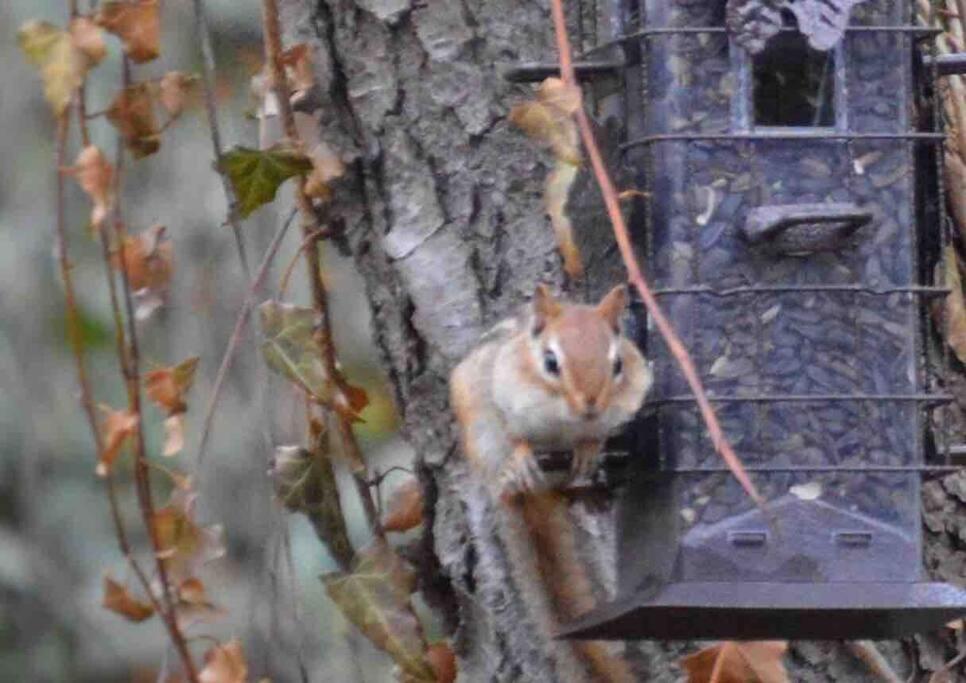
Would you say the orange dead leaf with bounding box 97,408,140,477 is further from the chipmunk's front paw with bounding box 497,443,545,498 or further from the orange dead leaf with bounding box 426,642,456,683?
the orange dead leaf with bounding box 426,642,456,683

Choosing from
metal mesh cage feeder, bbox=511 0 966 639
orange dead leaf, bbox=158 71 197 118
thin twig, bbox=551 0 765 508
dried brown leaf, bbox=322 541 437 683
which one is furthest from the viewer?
dried brown leaf, bbox=322 541 437 683

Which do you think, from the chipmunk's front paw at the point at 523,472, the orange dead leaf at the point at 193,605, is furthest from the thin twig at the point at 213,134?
the chipmunk's front paw at the point at 523,472

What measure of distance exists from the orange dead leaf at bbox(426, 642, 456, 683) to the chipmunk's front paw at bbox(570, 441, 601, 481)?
57 cm

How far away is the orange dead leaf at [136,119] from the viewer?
3.53 m

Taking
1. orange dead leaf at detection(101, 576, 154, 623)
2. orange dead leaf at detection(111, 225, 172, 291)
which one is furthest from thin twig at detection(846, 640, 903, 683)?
orange dead leaf at detection(111, 225, 172, 291)

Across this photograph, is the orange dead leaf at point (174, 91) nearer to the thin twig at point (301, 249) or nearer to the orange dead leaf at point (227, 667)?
the thin twig at point (301, 249)

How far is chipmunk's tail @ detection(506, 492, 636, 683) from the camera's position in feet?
11.7

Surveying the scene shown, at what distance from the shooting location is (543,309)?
3.37 m

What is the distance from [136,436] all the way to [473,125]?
2.53 feet

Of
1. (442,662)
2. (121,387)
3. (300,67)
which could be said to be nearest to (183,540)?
(442,662)

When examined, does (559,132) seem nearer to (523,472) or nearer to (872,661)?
(523,472)

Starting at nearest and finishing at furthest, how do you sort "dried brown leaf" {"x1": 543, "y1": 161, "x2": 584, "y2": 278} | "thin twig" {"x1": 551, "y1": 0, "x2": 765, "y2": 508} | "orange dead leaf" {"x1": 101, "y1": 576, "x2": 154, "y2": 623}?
"thin twig" {"x1": 551, "y1": 0, "x2": 765, "y2": 508} < "dried brown leaf" {"x1": 543, "y1": 161, "x2": 584, "y2": 278} < "orange dead leaf" {"x1": 101, "y1": 576, "x2": 154, "y2": 623}

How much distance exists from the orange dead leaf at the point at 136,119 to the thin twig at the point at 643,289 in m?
0.66

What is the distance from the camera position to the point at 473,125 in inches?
149
